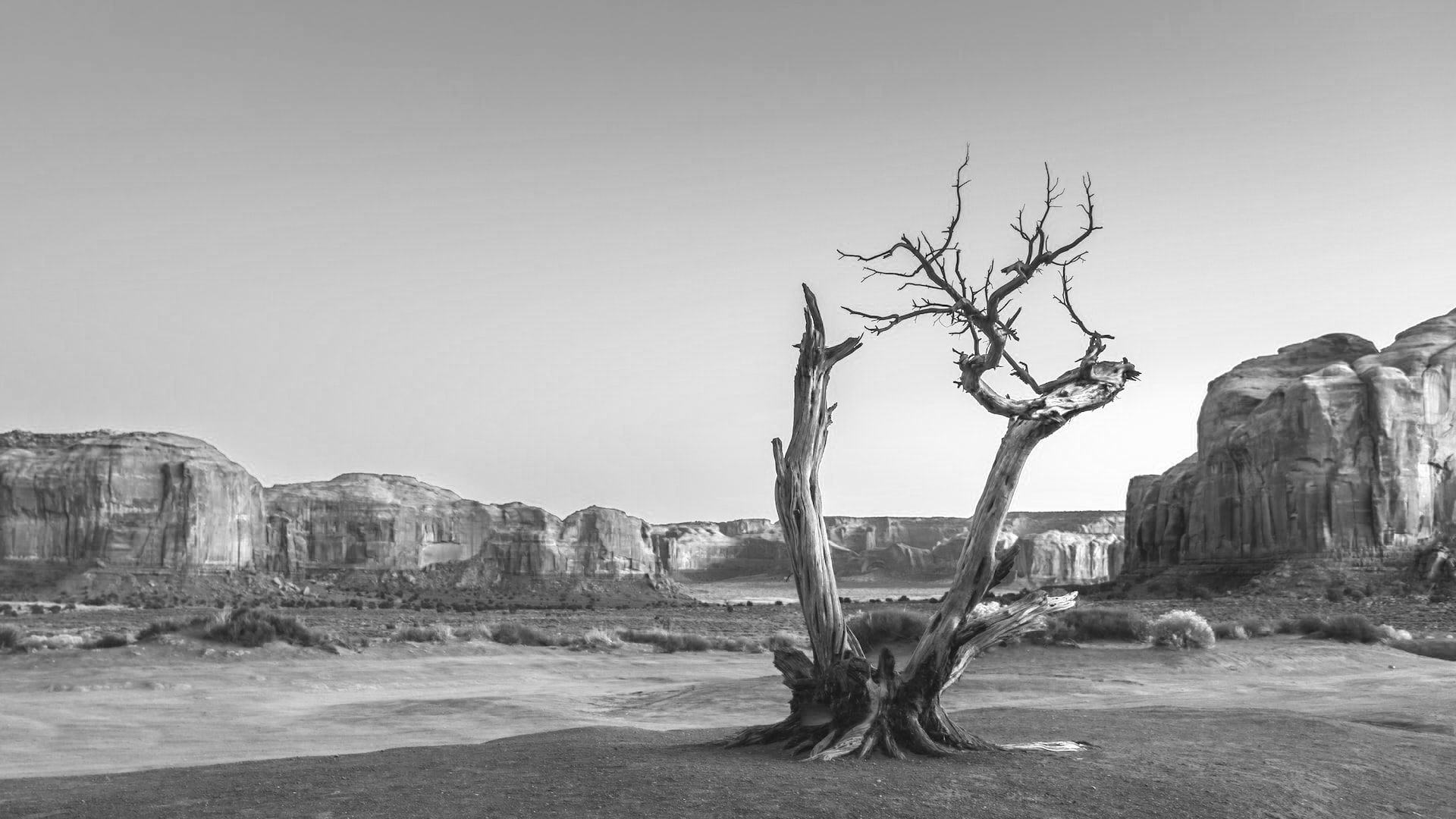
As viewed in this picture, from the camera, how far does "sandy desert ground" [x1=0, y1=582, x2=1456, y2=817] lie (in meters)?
8.23

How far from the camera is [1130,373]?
1212cm

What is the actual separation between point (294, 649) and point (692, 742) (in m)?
16.9

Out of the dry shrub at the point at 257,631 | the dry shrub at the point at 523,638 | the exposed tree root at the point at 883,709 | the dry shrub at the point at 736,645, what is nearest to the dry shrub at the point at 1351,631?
the dry shrub at the point at 736,645

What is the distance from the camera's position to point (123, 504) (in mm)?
89438

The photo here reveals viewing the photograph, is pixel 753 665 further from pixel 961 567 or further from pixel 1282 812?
pixel 1282 812

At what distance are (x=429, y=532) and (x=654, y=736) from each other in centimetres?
11485

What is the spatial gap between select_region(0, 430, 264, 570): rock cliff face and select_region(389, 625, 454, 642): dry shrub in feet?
211

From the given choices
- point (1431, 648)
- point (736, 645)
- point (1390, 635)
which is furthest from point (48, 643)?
point (1390, 635)

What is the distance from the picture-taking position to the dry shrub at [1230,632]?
28.1m

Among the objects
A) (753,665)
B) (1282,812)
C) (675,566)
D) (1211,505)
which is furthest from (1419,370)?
(675,566)

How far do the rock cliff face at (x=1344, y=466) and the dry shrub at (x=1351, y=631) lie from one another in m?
39.9

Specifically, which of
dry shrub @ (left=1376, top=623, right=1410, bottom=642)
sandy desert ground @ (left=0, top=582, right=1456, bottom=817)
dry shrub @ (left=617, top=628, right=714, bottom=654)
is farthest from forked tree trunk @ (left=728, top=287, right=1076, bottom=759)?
dry shrub @ (left=1376, top=623, right=1410, bottom=642)

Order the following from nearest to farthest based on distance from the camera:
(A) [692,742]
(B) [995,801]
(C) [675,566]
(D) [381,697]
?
(B) [995,801], (A) [692,742], (D) [381,697], (C) [675,566]

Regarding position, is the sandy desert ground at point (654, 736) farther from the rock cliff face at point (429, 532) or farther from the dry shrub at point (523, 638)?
the rock cliff face at point (429, 532)
